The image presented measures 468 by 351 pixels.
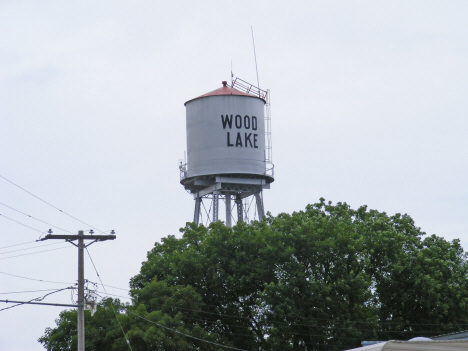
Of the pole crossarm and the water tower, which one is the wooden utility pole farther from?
the water tower

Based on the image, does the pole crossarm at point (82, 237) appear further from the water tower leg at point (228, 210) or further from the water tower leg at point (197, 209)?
the water tower leg at point (197, 209)

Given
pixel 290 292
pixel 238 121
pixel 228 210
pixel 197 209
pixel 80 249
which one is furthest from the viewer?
pixel 197 209

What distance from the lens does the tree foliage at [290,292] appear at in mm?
36875

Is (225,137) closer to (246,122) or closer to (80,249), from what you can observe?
(246,122)

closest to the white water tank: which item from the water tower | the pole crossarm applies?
the water tower

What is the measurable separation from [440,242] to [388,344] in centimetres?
2564

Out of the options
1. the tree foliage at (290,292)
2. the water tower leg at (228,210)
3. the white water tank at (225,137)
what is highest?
the white water tank at (225,137)

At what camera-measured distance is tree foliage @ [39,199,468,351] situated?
36.9 metres

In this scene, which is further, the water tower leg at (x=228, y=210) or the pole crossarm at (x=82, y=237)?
the water tower leg at (x=228, y=210)

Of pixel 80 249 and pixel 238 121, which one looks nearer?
pixel 80 249

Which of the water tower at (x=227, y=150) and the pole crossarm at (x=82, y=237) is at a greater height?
the water tower at (x=227, y=150)

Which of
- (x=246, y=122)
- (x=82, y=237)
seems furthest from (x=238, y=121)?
(x=82, y=237)

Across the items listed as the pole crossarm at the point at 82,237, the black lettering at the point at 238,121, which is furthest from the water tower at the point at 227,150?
the pole crossarm at the point at 82,237

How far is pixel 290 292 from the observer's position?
3716cm
